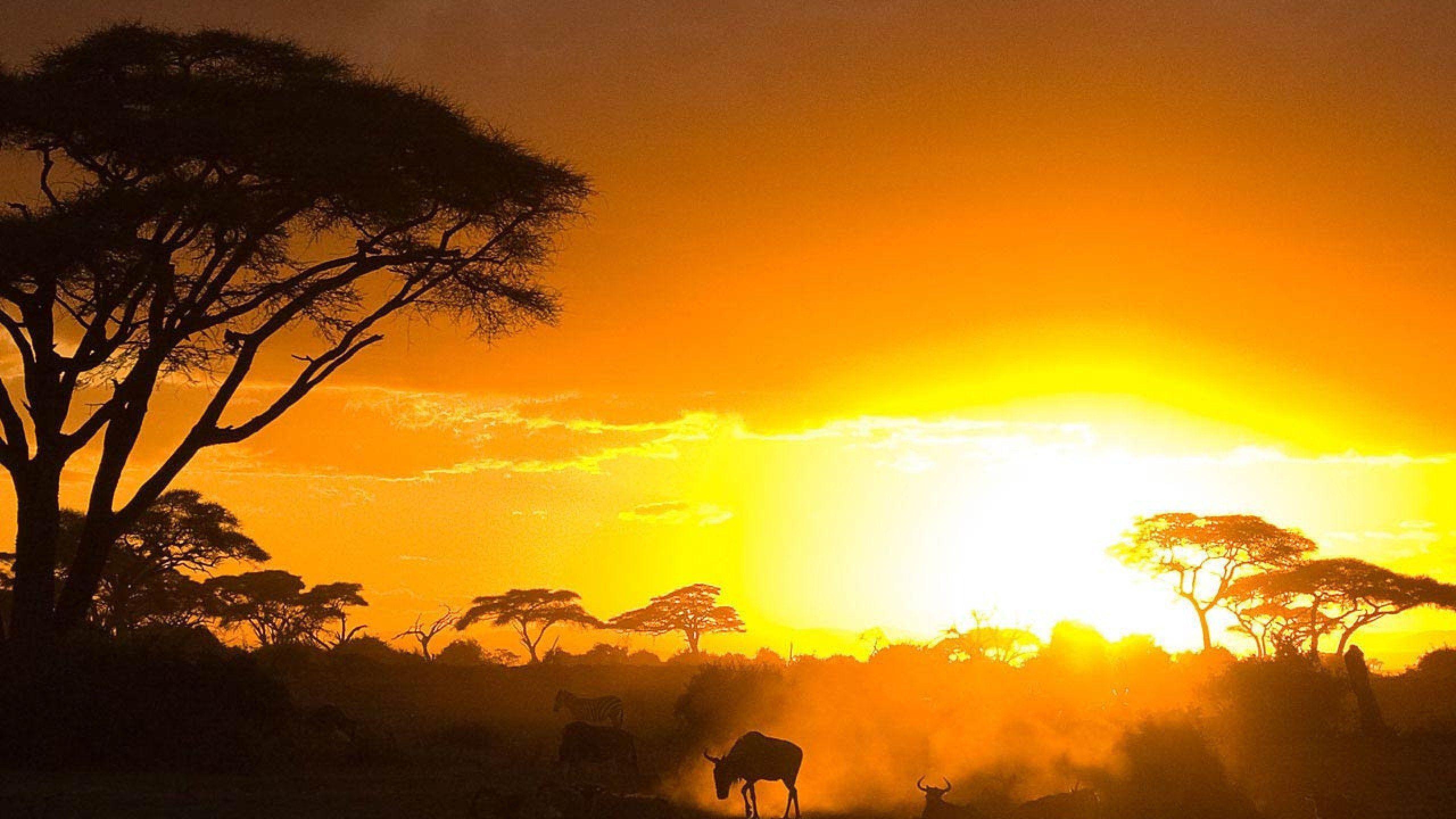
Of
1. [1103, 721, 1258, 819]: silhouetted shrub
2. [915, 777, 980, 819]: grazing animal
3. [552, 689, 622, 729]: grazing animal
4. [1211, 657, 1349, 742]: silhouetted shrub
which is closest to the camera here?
[915, 777, 980, 819]: grazing animal

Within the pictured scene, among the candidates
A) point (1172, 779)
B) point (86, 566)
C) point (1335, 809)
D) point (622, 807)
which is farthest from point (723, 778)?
point (86, 566)

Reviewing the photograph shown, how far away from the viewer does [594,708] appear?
26.7 metres

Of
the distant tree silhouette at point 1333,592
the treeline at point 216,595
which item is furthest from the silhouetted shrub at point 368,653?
the distant tree silhouette at point 1333,592

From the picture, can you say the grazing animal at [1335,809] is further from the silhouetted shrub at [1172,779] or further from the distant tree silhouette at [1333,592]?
the distant tree silhouette at [1333,592]

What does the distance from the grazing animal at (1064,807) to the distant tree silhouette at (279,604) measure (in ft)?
136

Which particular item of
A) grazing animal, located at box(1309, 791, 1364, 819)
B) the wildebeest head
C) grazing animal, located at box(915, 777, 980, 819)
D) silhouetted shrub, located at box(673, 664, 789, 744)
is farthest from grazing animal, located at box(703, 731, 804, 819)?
grazing animal, located at box(1309, 791, 1364, 819)

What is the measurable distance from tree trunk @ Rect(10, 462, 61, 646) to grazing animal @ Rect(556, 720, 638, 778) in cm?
840

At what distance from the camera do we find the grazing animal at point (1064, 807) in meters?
17.6

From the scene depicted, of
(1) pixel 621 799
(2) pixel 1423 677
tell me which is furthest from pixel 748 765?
(2) pixel 1423 677

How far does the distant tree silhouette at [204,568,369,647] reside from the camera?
2188 inches

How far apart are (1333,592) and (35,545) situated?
184 ft

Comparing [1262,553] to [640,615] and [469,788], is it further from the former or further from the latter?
[469,788]

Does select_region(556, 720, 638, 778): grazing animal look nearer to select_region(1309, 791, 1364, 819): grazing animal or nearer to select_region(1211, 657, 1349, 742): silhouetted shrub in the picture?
select_region(1309, 791, 1364, 819): grazing animal

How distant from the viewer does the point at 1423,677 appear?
4888 centimetres
